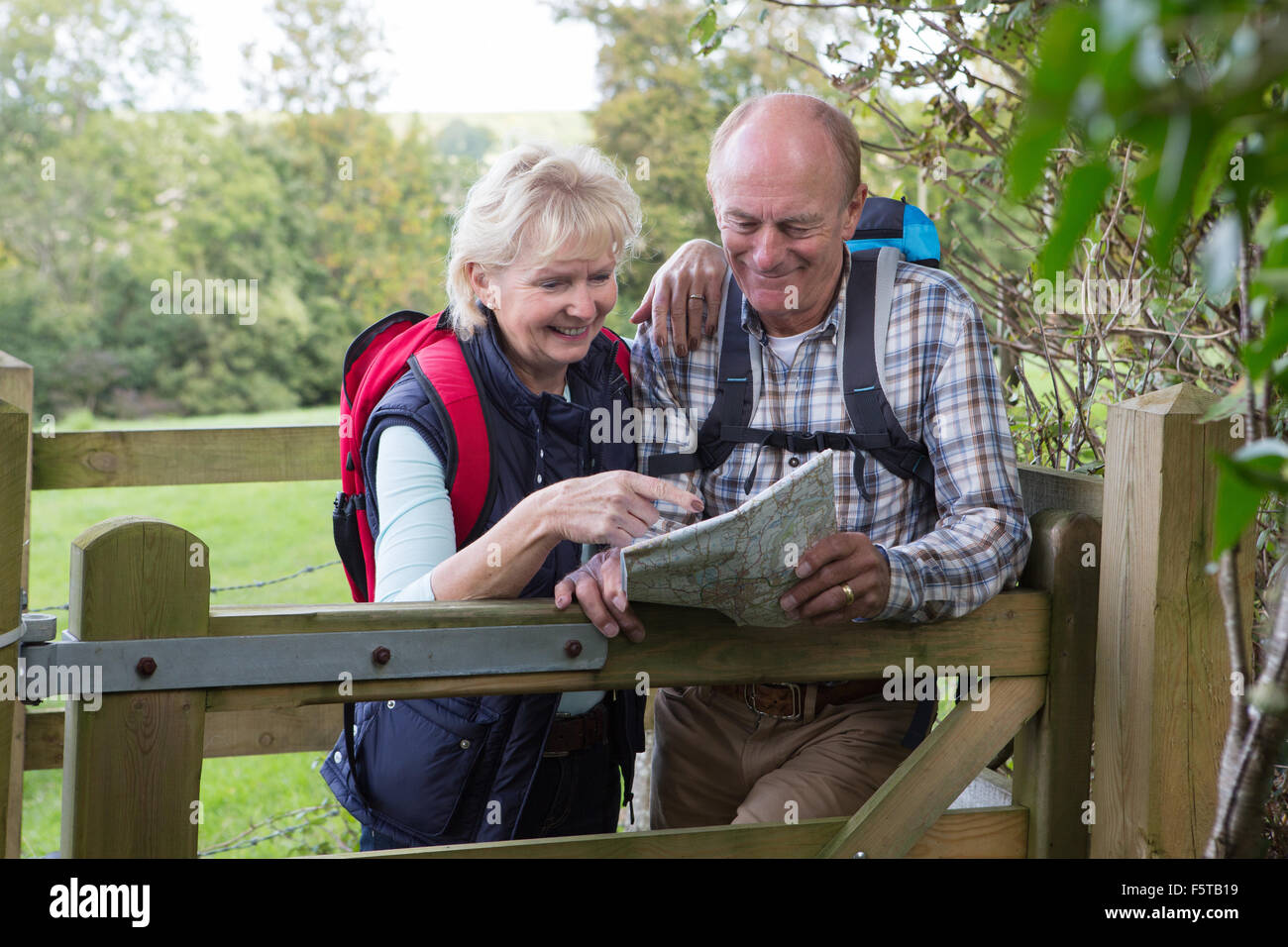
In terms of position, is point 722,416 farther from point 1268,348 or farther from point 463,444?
point 1268,348

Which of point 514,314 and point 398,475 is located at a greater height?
point 514,314

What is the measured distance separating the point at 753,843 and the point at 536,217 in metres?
1.28

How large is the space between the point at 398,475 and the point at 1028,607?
113 centimetres

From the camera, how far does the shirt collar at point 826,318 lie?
2.52 meters

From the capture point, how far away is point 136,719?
164cm

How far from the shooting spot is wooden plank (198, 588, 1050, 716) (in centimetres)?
174

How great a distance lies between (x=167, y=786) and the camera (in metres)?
1.67

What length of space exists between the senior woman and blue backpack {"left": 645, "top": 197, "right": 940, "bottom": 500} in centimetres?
19

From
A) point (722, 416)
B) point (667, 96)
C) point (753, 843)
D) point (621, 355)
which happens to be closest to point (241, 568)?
point (667, 96)

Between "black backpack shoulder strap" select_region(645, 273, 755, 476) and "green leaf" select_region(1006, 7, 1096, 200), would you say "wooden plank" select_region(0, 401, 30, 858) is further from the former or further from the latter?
"green leaf" select_region(1006, 7, 1096, 200)

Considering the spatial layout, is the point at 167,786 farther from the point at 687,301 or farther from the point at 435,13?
the point at 435,13
